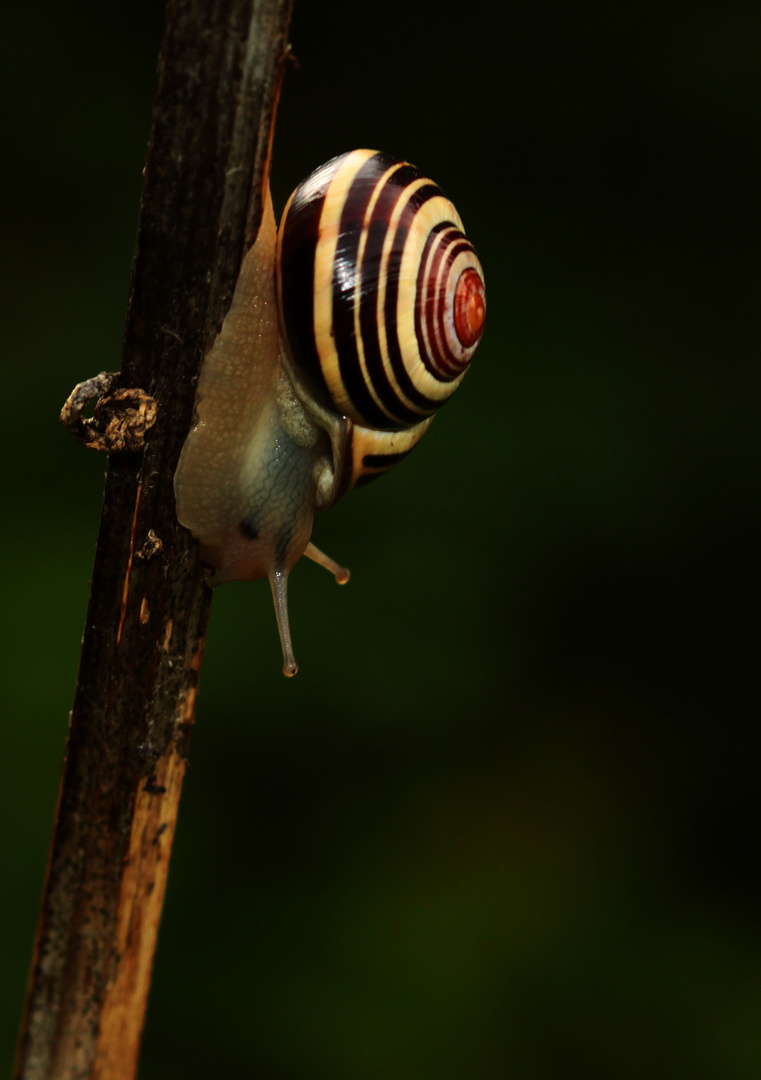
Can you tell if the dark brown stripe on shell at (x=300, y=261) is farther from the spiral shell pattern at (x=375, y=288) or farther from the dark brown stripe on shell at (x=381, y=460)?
the dark brown stripe on shell at (x=381, y=460)

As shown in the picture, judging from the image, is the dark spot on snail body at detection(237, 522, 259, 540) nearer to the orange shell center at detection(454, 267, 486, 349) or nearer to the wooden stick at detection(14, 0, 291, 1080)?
the wooden stick at detection(14, 0, 291, 1080)

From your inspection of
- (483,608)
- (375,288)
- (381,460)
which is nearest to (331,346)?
(375,288)

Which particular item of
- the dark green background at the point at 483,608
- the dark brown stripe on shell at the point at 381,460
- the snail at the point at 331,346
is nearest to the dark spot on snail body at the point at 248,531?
the snail at the point at 331,346

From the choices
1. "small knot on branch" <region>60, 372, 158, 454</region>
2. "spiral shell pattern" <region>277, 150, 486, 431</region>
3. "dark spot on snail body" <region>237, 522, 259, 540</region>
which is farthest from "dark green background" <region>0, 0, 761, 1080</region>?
"small knot on branch" <region>60, 372, 158, 454</region>

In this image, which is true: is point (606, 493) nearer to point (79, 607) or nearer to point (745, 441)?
point (745, 441)

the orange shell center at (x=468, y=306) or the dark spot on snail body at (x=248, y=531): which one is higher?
the orange shell center at (x=468, y=306)

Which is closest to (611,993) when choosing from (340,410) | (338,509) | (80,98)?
(338,509)
